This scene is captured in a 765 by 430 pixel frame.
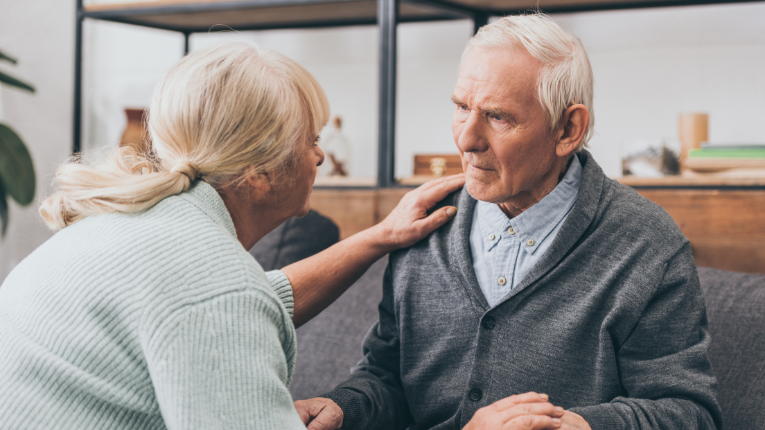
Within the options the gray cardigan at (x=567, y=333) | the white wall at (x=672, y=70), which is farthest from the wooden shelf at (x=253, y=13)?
the gray cardigan at (x=567, y=333)

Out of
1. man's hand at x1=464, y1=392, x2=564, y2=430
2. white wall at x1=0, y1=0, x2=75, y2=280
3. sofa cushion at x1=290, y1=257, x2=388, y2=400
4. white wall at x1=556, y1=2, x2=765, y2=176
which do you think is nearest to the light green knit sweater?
man's hand at x1=464, y1=392, x2=564, y2=430

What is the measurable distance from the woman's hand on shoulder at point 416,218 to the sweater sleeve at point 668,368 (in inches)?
16.4

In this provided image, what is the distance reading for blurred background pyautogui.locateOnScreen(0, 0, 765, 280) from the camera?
7.16 feet

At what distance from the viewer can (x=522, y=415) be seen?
969 millimetres

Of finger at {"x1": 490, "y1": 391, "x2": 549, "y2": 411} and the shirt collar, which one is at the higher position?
the shirt collar

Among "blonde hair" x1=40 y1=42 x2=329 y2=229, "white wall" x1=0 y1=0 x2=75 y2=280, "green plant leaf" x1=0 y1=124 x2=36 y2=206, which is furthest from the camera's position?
"white wall" x1=0 y1=0 x2=75 y2=280

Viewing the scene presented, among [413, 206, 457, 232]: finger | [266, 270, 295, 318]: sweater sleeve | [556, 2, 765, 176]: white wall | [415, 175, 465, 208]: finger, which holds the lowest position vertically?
[266, 270, 295, 318]: sweater sleeve

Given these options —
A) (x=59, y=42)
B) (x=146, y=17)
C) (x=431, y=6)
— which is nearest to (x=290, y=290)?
(x=431, y=6)

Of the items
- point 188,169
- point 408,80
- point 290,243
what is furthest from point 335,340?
point 408,80

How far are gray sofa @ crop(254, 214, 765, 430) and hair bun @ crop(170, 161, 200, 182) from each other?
35.6 inches

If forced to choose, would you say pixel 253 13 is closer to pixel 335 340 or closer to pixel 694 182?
pixel 335 340

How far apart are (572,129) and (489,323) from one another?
0.37m

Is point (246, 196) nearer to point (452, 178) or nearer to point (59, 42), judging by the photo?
point (452, 178)

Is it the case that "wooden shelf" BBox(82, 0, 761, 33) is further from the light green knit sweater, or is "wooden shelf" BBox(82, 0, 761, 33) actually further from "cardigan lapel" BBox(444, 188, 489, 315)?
the light green knit sweater
